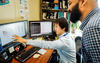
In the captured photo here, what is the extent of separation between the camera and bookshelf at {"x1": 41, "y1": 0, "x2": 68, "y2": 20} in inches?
97.1

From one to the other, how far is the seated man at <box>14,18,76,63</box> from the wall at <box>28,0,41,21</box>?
0.94 meters

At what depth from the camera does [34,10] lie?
7.45ft

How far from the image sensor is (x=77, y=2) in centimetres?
68

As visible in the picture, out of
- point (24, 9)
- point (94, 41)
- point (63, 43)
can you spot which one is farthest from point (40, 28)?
point (94, 41)

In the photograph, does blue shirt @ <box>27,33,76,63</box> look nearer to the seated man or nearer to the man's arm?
the seated man

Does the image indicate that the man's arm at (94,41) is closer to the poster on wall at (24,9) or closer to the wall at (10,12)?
the wall at (10,12)

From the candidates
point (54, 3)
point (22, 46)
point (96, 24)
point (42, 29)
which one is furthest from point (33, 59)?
point (54, 3)

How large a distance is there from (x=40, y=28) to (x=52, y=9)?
0.79 meters

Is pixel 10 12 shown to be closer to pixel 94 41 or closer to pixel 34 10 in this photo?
pixel 34 10

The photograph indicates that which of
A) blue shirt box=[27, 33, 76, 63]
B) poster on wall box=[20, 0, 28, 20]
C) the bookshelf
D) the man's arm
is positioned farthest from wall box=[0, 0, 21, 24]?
the man's arm

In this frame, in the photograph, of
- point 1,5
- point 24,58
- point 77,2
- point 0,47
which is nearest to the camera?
point 77,2

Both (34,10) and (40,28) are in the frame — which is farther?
(34,10)

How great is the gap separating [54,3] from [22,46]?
5.14 ft

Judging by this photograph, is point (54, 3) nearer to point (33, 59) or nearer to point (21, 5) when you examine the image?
point (21, 5)
